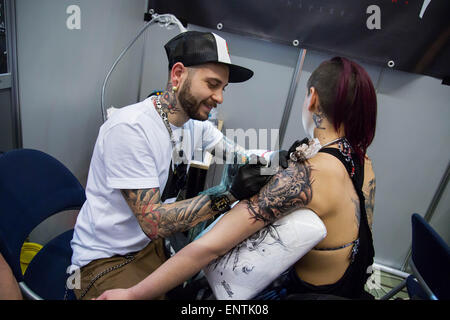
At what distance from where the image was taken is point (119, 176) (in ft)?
3.08

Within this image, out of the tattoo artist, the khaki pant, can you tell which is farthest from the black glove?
the khaki pant

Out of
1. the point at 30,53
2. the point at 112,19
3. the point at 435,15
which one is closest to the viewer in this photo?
the point at 30,53

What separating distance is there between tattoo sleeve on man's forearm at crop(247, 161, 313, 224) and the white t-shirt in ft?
1.30

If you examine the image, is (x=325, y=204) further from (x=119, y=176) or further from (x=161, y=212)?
(x=119, y=176)

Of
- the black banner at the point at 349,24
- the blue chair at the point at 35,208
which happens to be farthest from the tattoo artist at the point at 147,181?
the black banner at the point at 349,24

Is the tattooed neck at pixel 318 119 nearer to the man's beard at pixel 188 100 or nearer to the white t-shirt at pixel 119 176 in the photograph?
the man's beard at pixel 188 100

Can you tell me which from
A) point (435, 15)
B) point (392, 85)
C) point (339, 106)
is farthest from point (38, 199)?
point (435, 15)

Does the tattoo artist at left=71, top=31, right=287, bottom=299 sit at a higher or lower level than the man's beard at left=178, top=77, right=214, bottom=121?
lower

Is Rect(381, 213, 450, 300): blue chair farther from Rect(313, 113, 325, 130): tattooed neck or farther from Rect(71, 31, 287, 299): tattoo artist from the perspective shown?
Rect(71, 31, 287, 299): tattoo artist

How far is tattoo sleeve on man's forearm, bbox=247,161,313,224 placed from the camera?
2.63 ft

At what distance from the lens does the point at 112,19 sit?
63.2 inches

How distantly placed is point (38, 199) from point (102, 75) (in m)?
0.95
